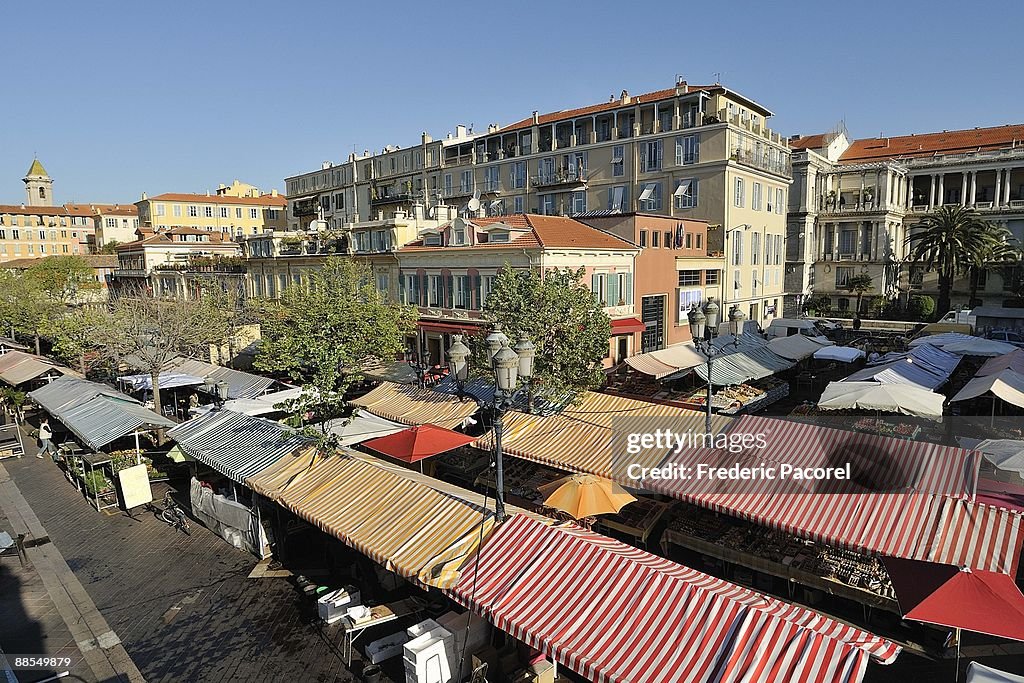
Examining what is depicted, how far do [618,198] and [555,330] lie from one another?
28.2 m

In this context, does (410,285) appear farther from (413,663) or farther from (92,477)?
(413,663)

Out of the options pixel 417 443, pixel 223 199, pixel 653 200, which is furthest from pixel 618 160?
pixel 223 199

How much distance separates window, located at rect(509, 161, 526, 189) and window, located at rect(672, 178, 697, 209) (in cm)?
1334

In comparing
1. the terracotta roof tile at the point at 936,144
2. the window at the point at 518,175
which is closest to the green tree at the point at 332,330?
the window at the point at 518,175

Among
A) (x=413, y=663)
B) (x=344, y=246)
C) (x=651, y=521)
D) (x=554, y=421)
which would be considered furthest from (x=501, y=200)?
(x=413, y=663)

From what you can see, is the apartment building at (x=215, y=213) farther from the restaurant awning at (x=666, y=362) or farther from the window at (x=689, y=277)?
the restaurant awning at (x=666, y=362)

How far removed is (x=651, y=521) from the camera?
12.3 m

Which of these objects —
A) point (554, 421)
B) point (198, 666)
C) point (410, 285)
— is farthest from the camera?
point (410, 285)

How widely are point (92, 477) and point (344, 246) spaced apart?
974 inches

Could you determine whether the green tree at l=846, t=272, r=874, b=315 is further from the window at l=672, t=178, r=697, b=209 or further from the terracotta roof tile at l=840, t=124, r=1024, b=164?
the window at l=672, t=178, r=697, b=209

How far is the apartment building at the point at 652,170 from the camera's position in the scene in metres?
39.2

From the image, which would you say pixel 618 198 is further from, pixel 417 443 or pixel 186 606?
pixel 186 606

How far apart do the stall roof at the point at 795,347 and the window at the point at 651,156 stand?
17.9 metres

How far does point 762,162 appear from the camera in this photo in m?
42.2
